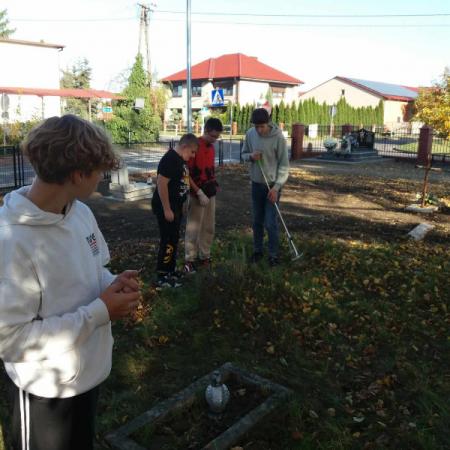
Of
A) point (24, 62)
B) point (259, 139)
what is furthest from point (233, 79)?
point (259, 139)

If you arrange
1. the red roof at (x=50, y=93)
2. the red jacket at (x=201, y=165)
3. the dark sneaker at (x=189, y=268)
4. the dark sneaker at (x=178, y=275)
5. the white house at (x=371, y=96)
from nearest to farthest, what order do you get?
the dark sneaker at (x=178, y=275) → the red jacket at (x=201, y=165) → the dark sneaker at (x=189, y=268) → the red roof at (x=50, y=93) → the white house at (x=371, y=96)

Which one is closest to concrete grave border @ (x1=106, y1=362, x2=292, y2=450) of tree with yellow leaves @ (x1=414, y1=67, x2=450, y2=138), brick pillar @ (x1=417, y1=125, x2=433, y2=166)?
tree with yellow leaves @ (x1=414, y1=67, x2=450, y2=138)

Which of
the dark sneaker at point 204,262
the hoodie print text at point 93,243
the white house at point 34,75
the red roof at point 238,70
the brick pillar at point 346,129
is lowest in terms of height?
the dark sneaker at point 204,262

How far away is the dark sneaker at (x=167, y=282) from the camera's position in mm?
5293

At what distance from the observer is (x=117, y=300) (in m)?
1.68

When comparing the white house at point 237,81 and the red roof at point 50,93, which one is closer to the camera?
the red roof at point 50,93

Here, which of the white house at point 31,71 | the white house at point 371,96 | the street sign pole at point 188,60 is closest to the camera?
the street sign pole at point 188,60

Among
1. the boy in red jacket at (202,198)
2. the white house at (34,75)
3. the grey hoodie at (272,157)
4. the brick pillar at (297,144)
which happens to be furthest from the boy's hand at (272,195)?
the white house at (34,75)

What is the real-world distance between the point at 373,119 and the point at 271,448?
52.1m

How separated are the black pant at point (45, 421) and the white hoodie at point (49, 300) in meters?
0.06

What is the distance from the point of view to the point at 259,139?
597 cm

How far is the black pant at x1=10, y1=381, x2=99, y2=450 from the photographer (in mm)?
1693

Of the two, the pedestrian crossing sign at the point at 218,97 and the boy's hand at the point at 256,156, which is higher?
the pedestrian crossing sign at the point at 218,97

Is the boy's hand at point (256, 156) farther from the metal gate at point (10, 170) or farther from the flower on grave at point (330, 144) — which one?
the flower on grave at point (330, 144)
